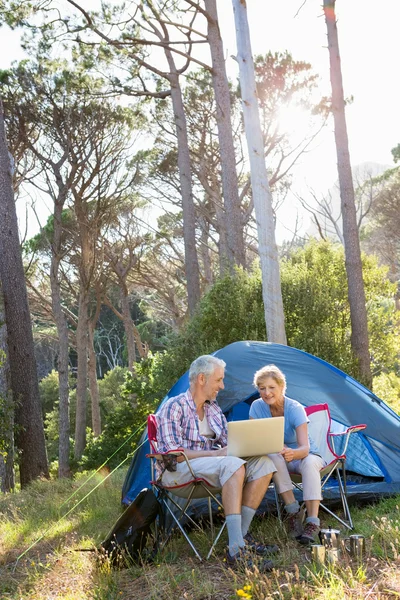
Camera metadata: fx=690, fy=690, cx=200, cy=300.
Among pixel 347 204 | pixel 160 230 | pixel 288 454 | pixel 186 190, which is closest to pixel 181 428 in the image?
pixel 288 454

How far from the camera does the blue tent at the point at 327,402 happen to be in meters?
4.11

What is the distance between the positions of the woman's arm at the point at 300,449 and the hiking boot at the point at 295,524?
262 mm

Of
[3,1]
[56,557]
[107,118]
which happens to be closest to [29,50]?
[3,1]

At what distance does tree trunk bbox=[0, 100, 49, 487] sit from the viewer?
7195 millimetres

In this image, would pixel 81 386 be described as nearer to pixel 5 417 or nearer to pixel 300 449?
pixel 5 417

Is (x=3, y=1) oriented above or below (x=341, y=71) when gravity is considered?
above

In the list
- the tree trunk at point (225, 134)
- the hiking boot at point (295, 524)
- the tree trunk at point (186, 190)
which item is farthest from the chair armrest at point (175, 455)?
the tree trunk at point (186, 190)

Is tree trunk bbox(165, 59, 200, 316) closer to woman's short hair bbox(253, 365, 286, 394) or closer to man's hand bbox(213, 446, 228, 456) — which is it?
woman's short hair bbox(253, 365, 286, 394)

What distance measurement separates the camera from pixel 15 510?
4918 mm

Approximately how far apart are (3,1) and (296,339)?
587 cm

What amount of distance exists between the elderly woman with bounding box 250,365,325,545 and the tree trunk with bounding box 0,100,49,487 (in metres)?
4.20

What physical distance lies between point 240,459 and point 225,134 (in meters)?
6.76

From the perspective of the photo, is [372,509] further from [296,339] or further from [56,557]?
[296,339]

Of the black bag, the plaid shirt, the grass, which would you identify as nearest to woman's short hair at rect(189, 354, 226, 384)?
the plaid shirt
